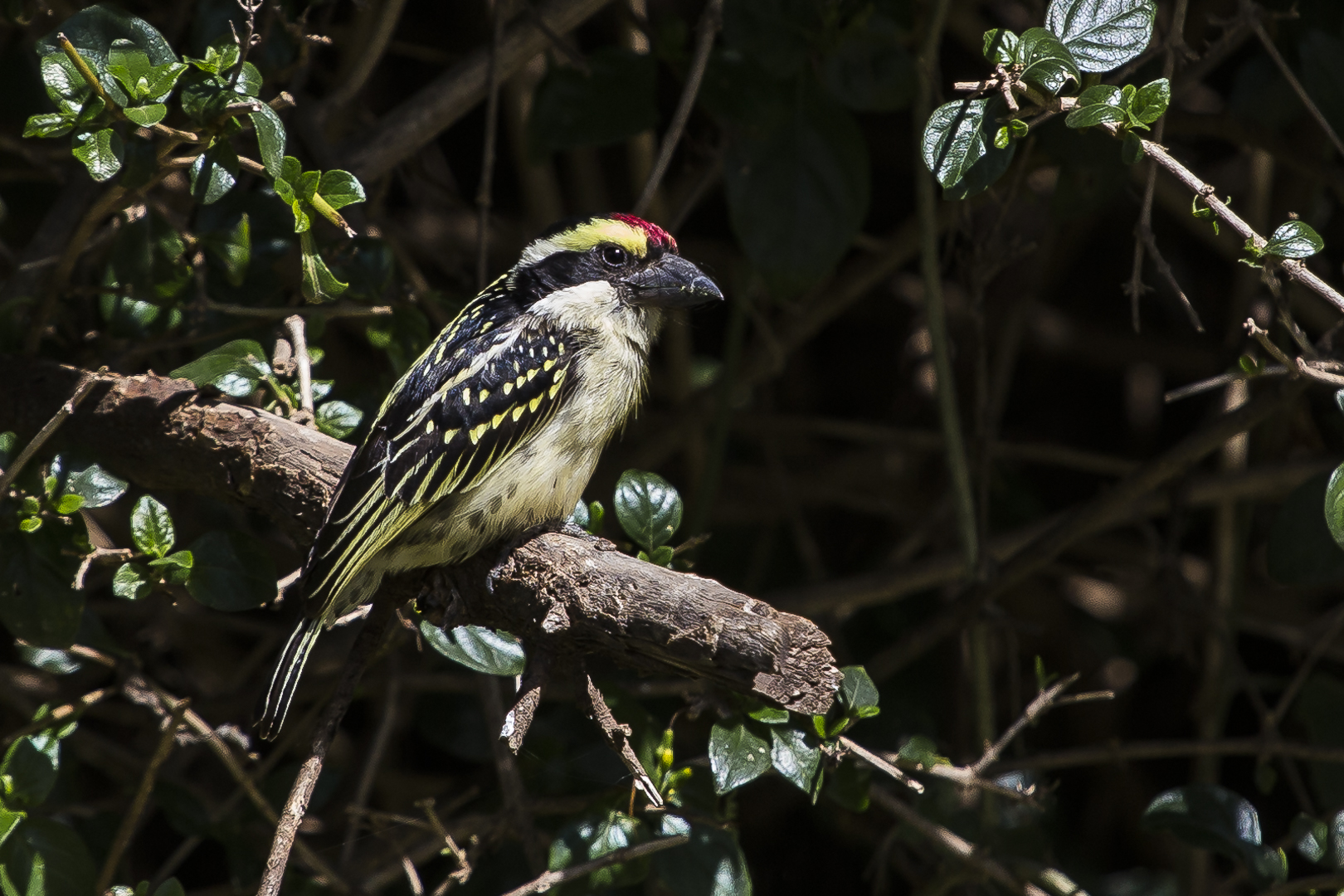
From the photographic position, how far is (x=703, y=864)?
2.01 meters

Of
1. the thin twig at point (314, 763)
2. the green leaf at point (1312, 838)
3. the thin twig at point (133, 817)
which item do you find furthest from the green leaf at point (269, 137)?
the green leaf at point (1312, 838)

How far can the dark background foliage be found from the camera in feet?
7.34

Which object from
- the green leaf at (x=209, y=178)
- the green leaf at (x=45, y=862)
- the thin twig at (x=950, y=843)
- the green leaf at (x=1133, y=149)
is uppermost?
the green leaf at (x=1133, y=149)

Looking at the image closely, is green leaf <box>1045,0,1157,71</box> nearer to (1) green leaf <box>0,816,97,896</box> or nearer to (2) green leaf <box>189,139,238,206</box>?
(2) green leaf <box>189,139,238,206</box>

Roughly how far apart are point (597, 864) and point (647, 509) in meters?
0.56

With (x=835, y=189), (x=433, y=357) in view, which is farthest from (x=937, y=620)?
(x=433, y=357)

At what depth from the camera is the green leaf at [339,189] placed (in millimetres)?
1855

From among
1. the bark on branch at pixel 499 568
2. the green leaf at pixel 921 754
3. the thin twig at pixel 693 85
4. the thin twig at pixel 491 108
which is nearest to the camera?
the bark on branch at pixel 499 568

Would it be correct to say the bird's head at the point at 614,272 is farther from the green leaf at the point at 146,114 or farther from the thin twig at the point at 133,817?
the thin twig at the point at 133,817

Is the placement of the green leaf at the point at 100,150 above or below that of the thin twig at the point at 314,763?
above

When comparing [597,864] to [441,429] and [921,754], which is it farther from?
[441,429]

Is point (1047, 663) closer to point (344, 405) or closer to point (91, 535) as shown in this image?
point (344, 405)

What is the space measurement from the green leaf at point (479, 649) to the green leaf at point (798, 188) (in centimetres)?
90

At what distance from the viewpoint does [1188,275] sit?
383 centimetres
